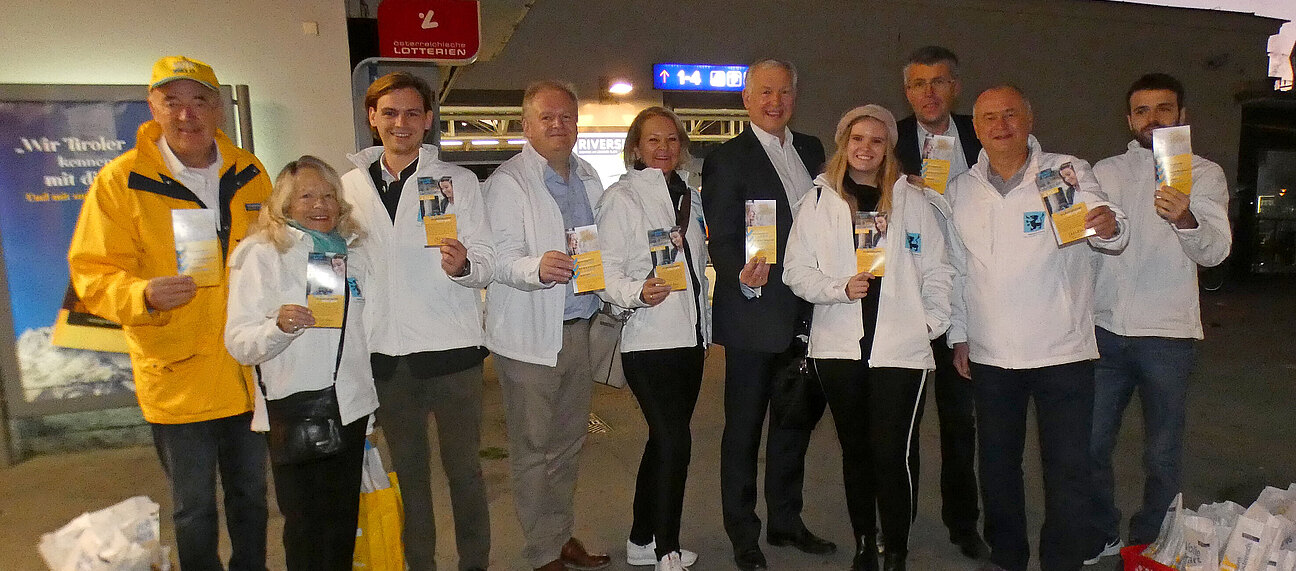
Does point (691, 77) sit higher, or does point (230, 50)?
point (691, 77)

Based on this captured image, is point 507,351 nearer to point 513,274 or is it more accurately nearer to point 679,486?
point 513,274

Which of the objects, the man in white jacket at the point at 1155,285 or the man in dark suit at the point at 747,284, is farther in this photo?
the man in dark suit at the point at 747,284

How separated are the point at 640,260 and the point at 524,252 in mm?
469

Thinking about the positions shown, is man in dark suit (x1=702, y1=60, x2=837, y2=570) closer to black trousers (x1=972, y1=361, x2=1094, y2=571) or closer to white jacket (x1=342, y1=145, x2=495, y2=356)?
black trousers (x1=972, y1=361, x2=1094, y2=571)

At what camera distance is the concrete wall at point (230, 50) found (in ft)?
16.3

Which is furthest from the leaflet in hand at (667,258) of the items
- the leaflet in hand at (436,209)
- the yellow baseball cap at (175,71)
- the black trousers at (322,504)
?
the yellow baseball cap at (175,71)

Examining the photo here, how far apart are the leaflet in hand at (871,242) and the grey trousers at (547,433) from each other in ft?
3.82

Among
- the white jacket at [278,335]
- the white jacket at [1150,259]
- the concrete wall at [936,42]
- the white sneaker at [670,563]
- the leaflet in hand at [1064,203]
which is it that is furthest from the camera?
the concrete wall at [936,42]

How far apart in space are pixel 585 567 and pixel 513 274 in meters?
1.48

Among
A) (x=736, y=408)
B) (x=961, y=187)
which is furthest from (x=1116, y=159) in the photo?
(x=736, y=408)

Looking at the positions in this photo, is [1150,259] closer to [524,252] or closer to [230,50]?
[524,252]

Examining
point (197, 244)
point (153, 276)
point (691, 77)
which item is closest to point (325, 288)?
point (197, 244)

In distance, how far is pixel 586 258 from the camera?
2.84 m

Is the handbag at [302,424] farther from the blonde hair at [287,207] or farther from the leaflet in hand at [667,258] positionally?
the leaflet in hand at [667,258]
